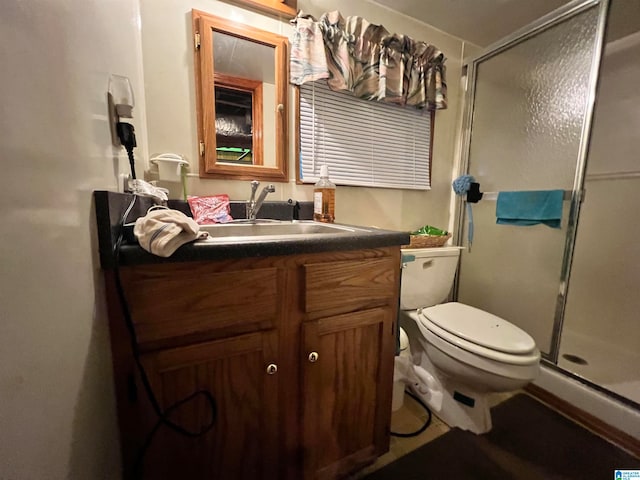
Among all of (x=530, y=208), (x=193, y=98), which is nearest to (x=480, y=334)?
(x=530, y=208)

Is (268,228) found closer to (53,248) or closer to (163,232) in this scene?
(163,232)

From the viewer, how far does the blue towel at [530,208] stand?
1.30m

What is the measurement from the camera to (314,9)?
1244 mm

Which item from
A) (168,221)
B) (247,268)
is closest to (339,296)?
(247,268)

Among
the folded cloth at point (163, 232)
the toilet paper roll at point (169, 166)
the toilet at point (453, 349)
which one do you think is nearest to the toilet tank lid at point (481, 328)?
the toilet at point (453, 349)

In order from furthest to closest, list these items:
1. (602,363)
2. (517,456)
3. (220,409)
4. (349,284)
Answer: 1. (602,363)
2. (517,456)
3. (349,284)
4. (220,409)

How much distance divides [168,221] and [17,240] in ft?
0.86

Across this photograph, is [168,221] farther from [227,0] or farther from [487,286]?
[487,286]

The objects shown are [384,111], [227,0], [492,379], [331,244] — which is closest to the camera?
[331,244]

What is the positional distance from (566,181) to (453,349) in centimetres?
104

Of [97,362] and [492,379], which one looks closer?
[97,362]

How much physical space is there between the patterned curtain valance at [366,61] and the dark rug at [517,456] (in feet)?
5.23

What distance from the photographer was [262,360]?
67 cm

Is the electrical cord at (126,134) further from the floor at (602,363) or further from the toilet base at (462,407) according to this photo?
the floor at (602,363)
